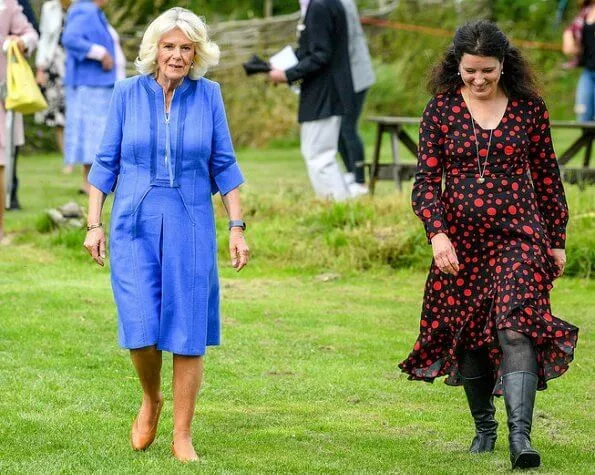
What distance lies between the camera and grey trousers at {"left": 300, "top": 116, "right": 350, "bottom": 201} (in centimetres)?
1312

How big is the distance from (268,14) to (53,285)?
14478 mm

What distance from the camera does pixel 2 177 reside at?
438 inches

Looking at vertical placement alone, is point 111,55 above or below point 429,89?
below

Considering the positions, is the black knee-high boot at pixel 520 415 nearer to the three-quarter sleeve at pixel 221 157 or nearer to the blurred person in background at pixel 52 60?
the three-quarter sleeve at pixel 221 157

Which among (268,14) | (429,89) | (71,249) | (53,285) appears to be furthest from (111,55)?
(268,14)

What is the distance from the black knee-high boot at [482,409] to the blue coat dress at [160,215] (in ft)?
3.59

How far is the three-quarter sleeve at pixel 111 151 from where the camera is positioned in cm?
589

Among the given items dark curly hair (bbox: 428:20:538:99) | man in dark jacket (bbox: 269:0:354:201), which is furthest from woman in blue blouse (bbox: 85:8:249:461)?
man in dark jacket (bbox: 269:0:354:201)

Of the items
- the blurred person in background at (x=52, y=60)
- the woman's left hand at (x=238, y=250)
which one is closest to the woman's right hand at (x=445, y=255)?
the woman's left hand at (x=238, y=250)

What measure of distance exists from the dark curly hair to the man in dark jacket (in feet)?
21.4

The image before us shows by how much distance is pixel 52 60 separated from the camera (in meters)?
15.8

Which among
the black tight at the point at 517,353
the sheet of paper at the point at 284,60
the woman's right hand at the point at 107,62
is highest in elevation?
the black tight at the point at 517,353

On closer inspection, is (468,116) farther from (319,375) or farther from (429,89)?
(319,375)

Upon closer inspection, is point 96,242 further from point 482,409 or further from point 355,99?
point 355,99
